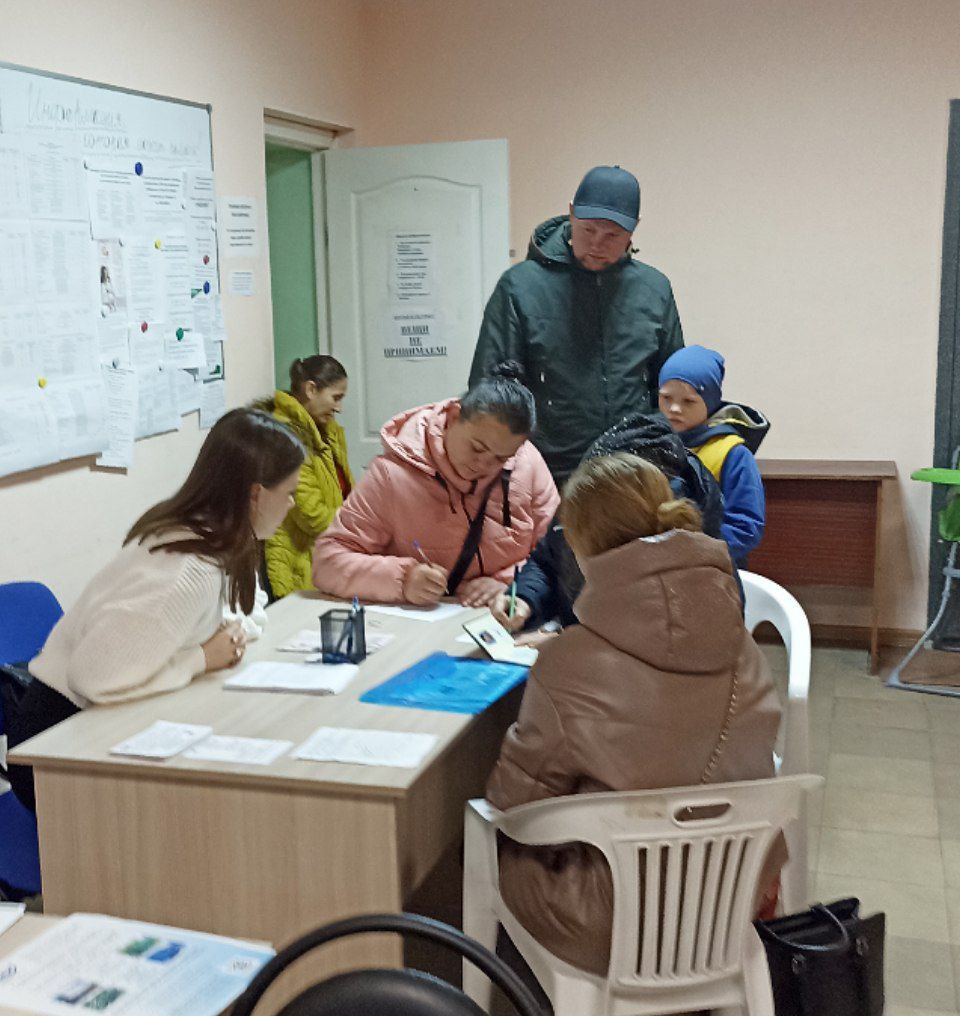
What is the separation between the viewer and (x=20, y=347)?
10.6 feet

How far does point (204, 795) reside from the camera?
196cm

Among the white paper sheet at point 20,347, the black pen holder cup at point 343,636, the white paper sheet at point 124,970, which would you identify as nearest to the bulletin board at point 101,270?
the white paper sheet at point 20,347

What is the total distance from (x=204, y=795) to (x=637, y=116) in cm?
400

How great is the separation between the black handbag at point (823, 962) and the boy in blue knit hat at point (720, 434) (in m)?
1.20

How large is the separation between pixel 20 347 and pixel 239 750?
1.69m

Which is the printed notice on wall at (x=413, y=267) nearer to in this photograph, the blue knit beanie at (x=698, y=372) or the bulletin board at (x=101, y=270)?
the bulletin board at (x=101, y=270)

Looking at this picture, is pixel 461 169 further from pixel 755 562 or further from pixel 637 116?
pixel 755 562

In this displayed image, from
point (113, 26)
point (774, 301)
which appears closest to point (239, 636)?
point (113, 26)

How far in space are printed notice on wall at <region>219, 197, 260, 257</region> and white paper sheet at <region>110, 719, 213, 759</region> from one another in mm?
2565

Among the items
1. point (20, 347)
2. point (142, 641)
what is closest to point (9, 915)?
point (142, 641)

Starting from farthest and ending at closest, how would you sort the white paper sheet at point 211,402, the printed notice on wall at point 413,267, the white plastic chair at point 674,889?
the printed notice on wall at point 413,267, the white paper sheet at point 211,402, the white plastic chair at point 674,889

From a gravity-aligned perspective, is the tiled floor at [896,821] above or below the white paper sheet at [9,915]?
below

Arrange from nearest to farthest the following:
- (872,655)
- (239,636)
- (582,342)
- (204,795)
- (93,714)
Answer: (204,795)
(93,714)
(239,636)
(582,342)
(872,655)

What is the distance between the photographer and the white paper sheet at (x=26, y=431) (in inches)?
124
